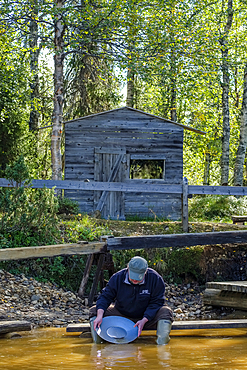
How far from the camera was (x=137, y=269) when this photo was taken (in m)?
5.86

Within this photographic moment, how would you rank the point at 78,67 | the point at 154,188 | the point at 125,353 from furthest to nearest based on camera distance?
the point at 78,67, the point at 154,188, the point at 125,353

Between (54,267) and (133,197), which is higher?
(133,197)

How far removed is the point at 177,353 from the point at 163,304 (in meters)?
0.86

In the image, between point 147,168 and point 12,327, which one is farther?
point 147,168

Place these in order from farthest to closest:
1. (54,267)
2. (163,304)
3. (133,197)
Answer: (133,197), (54,267), (163,304)

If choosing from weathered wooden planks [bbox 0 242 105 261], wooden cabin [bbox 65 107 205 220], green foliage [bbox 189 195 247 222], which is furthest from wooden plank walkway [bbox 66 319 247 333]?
green foliage [bbox 189 195 247 222]

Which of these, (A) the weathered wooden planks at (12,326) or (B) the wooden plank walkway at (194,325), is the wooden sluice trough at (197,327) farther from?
(A) the weathered wooden planks at (12,326)

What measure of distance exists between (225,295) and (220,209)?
29.2 feet

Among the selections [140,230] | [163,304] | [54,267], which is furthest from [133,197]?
[163,304]

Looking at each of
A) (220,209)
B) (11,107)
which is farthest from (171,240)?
(11,107)

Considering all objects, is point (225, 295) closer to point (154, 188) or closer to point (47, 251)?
point (154, 188)

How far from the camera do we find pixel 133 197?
16922 mm

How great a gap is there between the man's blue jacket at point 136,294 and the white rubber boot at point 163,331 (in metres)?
0.19

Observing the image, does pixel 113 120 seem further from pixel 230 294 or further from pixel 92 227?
pixel 230 294
